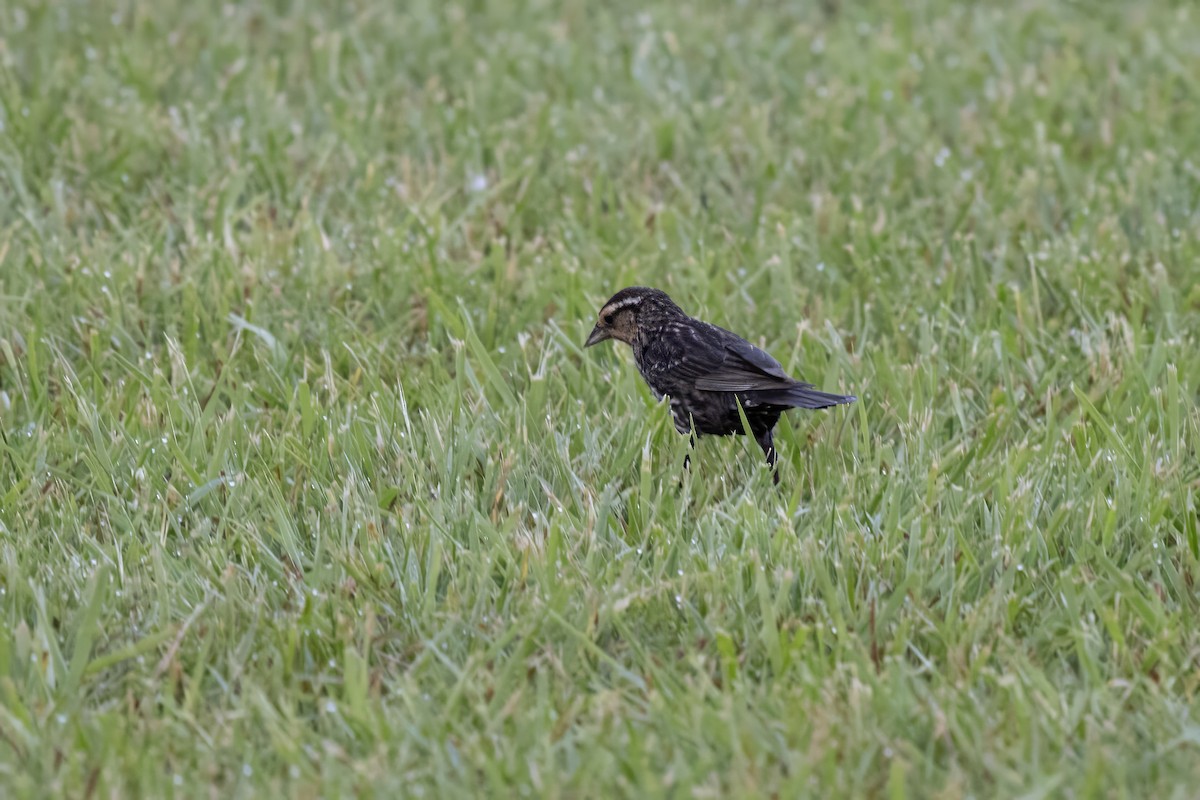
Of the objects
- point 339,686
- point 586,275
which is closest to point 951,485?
point 339,686

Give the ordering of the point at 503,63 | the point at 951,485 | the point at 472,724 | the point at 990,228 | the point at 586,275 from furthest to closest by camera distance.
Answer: the point at 503,63 < the point at 990,228 < the point at 586,275 < the point at 951,485 < the point at 472,724

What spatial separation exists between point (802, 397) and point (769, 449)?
0.26 meters

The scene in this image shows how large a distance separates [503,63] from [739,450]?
156 inches

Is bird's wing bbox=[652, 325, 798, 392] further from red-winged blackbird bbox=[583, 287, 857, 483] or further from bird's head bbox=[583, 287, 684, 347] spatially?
bird's head bbox=[583, 287, 684, 347]

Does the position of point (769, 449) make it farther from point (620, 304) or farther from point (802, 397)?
point (620, 304)

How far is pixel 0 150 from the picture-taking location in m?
6.75

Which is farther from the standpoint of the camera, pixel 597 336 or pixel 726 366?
pixel 597 336

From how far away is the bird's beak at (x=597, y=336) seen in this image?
5.11 m

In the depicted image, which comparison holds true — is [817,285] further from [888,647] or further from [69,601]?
[69,601]

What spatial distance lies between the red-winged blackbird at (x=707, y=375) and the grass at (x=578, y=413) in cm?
13

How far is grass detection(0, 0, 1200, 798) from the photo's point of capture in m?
3.20

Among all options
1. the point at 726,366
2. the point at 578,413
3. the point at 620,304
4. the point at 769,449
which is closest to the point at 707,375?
the point at 726,366

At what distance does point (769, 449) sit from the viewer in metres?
4.58

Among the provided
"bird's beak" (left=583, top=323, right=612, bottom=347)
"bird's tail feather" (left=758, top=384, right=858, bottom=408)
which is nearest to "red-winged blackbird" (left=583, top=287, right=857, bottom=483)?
"bird's tail feather" (left=758, top=384, right=858, bottom=408)
